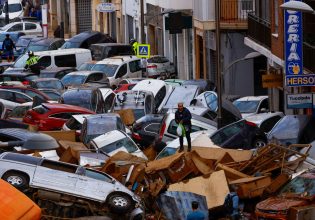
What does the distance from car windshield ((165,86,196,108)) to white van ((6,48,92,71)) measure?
15.1 metres

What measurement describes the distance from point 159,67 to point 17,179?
32503 millimetres

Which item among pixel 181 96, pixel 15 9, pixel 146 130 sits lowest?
pixel 146 130

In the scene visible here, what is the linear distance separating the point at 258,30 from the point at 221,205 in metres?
20.4

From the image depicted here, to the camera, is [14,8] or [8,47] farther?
[14,8]

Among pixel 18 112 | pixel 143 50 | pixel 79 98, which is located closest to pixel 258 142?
pixel 79 98

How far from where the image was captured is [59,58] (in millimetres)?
54031

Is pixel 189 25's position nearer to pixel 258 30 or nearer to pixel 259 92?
pixel 259 92

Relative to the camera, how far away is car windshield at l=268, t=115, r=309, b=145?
93.5 ft

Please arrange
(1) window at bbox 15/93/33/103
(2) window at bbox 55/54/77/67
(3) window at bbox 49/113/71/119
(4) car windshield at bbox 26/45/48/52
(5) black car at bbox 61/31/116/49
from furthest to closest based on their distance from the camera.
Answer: (5) black car at bbox 61/31/116/49 < (4) car windshield at bbox 26/45/48/52 < (2) window at bbox 55/54/77/67 < (1) window at bbox 15/93/33/103 < (3) window at bbox 49/113/71/119

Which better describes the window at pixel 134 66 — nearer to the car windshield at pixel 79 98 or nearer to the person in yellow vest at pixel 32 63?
the person in yellow vest at pixel 32 63

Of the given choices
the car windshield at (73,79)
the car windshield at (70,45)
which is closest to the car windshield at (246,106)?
the car windshield at (73,79)

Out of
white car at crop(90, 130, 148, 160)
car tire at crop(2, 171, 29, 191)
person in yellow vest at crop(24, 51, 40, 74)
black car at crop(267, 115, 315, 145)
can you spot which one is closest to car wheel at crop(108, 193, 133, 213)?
car tire at crop(2, 171, 29, 191)

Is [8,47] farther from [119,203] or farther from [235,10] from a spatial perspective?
[119,203]

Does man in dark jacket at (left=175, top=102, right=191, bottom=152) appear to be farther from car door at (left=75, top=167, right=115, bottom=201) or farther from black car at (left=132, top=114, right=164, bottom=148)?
car door at (left=75, top=167, right=115, bottom=201)
